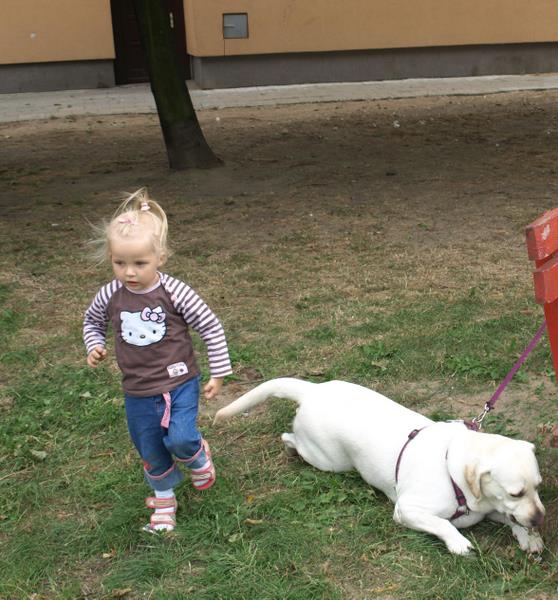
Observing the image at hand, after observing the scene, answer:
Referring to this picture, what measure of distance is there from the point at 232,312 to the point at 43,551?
2559 mm

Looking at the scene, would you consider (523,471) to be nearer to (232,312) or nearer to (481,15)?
(232,312)

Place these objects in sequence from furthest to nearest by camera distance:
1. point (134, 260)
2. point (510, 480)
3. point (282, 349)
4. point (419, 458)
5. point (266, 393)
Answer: point (282, 349) < point (266, 393) < point (419, 458) < point (134, 260) < point (510, 480)

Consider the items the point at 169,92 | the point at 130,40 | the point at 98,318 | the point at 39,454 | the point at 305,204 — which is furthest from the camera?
the point at 130,40

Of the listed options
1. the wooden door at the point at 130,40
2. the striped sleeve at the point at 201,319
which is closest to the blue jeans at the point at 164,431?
the striped sleeve at the point at 201,319

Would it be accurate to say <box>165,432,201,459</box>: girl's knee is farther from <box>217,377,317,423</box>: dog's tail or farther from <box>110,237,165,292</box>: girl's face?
<box>110,237,165,292</box>: girl's face

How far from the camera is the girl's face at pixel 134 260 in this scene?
2967 mm

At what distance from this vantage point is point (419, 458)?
3086 mm

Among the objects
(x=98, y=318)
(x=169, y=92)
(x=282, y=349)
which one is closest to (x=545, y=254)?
(x=98, y=318)

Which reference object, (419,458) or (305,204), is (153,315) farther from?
(305,204)

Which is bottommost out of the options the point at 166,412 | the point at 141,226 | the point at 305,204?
the point at 305,204

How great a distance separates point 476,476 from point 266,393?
1.05 m

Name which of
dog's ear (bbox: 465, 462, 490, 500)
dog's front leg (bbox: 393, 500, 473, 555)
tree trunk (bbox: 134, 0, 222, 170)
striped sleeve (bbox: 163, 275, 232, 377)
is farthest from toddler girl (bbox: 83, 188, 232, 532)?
tree trunk (bbox: 134, 0, 222, 170)

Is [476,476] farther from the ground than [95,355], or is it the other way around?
[95,355]

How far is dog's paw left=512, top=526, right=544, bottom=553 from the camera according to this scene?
293 centimetres
